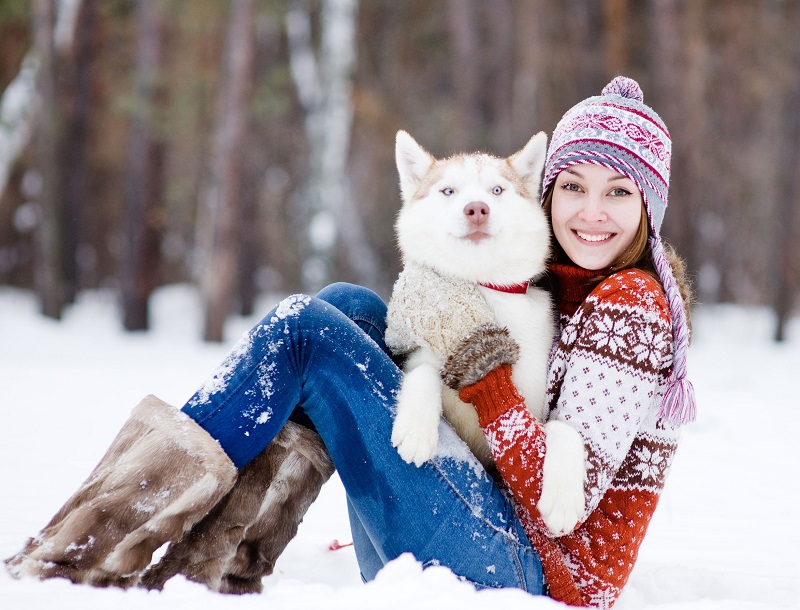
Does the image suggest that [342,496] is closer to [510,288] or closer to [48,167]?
[510,288]

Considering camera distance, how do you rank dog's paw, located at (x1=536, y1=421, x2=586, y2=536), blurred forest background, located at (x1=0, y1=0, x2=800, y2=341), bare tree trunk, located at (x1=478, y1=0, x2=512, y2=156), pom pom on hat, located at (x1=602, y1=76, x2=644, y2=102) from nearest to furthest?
dog's paw, located at (x1=536, y1=421, x2=586, y2=536)
pom pom on hat, located at (x1=602, y1=76, x2=644, y2=102)
blurred forest background, located at (x1=0, y1=0, x2=800, y2=341)
bare tree trunk, located at (x1=478, y1=0, x2=512, y2=156)

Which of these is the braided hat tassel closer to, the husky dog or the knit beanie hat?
the knit beanie hat

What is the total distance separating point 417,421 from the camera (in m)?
1.87

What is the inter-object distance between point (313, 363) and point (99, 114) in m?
12.7

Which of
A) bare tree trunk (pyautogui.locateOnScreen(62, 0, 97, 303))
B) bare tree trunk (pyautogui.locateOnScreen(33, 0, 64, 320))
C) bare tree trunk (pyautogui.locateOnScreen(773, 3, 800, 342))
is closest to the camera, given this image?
bare tree trunk (pyautogui.locateOnScreen(773, 3, 800, 342))

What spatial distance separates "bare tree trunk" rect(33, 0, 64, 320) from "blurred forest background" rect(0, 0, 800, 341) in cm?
3

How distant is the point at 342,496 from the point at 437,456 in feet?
5.64

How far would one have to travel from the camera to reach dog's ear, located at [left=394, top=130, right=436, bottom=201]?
2695 mm

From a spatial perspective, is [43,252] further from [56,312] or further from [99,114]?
[99,114]

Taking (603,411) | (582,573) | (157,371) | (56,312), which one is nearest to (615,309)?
(603,411)

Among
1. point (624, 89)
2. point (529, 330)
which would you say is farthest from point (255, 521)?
point (624, 89)

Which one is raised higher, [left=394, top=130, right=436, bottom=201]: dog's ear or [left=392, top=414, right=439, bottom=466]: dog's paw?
[left=394, top=130, right=436, bottom=201]: dog's ear

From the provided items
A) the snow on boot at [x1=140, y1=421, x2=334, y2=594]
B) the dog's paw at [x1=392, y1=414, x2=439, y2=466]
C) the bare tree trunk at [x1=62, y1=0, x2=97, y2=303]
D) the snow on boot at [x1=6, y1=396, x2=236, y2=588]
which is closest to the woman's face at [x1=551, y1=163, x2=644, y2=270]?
the dog's paw at [x1=392, y1=414, x2=439, y2=466]

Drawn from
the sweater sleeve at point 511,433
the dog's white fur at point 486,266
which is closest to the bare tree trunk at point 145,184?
the dog's white fur at point 486,266
